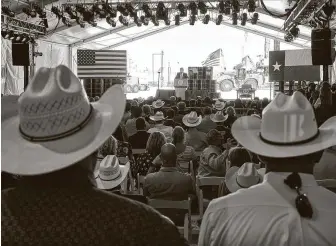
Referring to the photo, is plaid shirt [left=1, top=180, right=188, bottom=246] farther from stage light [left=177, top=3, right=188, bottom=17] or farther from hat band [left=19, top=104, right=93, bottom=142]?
stage light [left=177, top=3, right=188, bottom=17]

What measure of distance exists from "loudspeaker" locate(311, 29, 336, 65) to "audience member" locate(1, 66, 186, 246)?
8.80 metres

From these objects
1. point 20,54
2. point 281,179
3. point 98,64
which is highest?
point 20,54

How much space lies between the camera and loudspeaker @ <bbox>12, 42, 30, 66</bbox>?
13.3 m

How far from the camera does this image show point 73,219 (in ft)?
5.06

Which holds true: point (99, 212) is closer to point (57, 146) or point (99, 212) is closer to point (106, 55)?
point (57, 146)

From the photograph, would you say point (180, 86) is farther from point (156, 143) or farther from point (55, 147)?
point (55, 147)

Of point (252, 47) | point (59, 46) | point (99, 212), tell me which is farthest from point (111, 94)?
point (252, 47)

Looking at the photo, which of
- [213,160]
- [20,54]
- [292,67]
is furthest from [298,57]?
[213,160]

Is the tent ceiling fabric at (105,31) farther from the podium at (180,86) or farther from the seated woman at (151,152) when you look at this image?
the seated woman at (151,152)

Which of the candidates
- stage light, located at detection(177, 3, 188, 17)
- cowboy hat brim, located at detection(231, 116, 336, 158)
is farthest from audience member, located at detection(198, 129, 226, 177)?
stage light, located at detection(177, 3, 188, 17)

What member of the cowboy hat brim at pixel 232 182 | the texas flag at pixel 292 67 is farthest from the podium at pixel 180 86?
the cowboy hat brim at pixel 232 182

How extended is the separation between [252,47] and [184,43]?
248 inches

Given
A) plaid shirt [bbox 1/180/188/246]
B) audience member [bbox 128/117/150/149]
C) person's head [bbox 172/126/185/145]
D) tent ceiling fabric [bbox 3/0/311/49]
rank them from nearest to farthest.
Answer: plaid shirt [bbox 1/180/188/246] < person's head [bbox 172/126/185/145] < audience member [bbox 128/117/150/149] < tent ceiling fabric [bbox 3/0/311/49]

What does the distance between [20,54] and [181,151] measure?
8.39 meters
